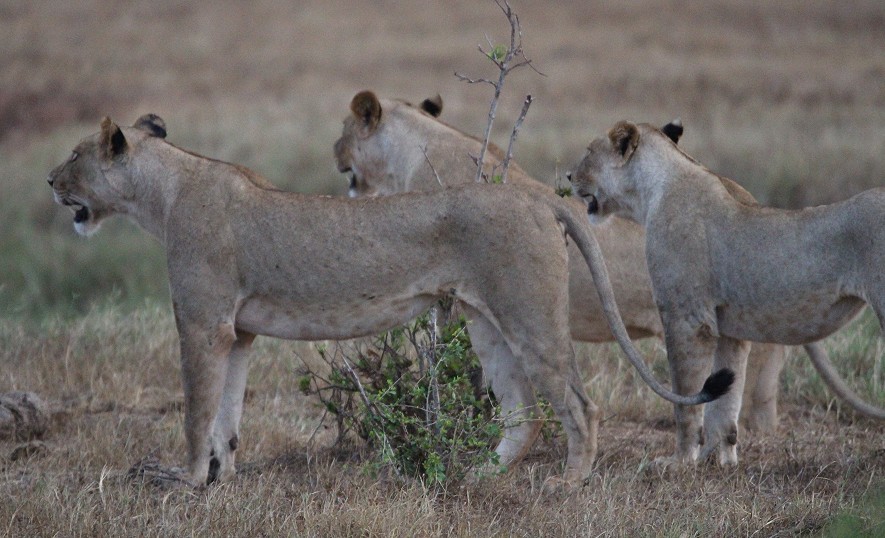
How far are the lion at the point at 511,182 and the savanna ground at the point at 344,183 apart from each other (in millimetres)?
293

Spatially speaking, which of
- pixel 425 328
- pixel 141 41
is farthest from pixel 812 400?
pixel 141 41

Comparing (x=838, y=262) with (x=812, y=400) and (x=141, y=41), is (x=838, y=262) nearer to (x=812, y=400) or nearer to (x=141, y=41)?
(x=812, y=400)

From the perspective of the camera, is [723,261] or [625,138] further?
[625,138]

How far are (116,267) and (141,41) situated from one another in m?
13.2

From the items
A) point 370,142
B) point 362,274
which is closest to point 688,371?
point 362,274

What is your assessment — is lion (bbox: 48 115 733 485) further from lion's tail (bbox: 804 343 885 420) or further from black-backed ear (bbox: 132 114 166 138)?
lion's tail (bbox: 804 343 885 420)

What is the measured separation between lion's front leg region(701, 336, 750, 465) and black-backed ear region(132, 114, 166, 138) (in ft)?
9.45

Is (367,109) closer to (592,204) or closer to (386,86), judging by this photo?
(592,204)

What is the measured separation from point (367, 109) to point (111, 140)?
196 cm

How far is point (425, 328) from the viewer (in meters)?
6.42

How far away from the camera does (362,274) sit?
19.8ft

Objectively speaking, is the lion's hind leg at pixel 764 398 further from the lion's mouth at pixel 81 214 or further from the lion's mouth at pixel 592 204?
the lion's mouth at pixel 81 214

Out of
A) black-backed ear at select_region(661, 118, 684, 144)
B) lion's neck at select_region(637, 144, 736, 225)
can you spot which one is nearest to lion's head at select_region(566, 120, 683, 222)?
black-backed ear at select_region(661, 118, 684, 144)

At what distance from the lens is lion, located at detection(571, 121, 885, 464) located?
237 inches
